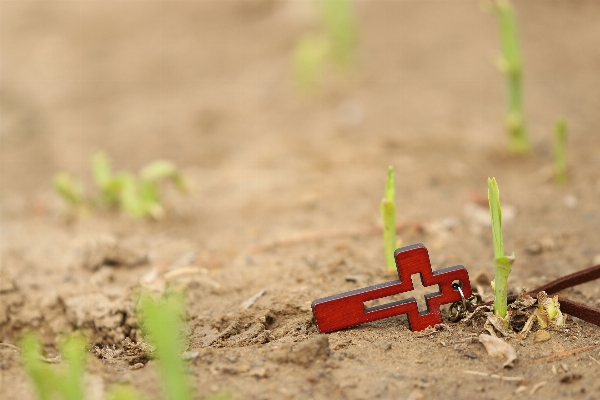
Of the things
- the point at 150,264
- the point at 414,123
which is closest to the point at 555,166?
the point at 414,123

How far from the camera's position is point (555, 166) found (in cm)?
265

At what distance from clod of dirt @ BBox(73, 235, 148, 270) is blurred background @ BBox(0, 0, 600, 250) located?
31 cm

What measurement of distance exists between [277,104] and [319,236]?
1699 mm

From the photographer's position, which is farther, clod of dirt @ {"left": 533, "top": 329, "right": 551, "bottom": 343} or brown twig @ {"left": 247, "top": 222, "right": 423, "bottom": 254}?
brown twig @ {"left": 247, "top": 222, "right": 423, "bottom": 254}

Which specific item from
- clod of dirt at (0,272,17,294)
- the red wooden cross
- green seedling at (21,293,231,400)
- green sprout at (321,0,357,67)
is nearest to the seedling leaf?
green sprout at (321,0,357,67)

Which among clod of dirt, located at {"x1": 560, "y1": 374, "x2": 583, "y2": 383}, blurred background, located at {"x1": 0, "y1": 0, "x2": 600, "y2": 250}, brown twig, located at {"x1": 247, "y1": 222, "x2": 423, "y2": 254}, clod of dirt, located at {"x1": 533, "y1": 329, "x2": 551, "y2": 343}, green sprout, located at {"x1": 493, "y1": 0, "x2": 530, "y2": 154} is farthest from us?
blurred background, located at {"x1": 0, "y1": 0, "x2": 600, "y2": 250}

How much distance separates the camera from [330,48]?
13.1 feet

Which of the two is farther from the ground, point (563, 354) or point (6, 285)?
point (6, 285)

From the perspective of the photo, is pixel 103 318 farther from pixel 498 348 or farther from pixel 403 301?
pixel 498 348

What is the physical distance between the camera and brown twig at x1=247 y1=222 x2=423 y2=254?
236 cm

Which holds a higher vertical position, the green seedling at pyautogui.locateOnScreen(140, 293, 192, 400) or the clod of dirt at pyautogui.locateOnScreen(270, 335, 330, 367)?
the green seedling at pyautogui.locateOnScreen(140, 293, 192, 400)

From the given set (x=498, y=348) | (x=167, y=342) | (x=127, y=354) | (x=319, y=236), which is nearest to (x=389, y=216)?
(x=498, y=348)

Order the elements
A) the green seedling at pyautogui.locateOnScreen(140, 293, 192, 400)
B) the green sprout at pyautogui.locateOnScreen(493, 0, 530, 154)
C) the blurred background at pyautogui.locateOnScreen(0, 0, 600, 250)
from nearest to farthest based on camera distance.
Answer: the green seedling at pyautogui.locateOnScreen(140, 293, 192, 400) → the green sprout at pyautogui.locateOnScreen(493, 0, 530, 154) → the blurred background at pyautogui.locateOnScreen(0, 0, 600, 250)

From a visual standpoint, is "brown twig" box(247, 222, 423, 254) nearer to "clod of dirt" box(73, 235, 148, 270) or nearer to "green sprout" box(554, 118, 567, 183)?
"clod of dirt" box(73, 235, 148, 270)
